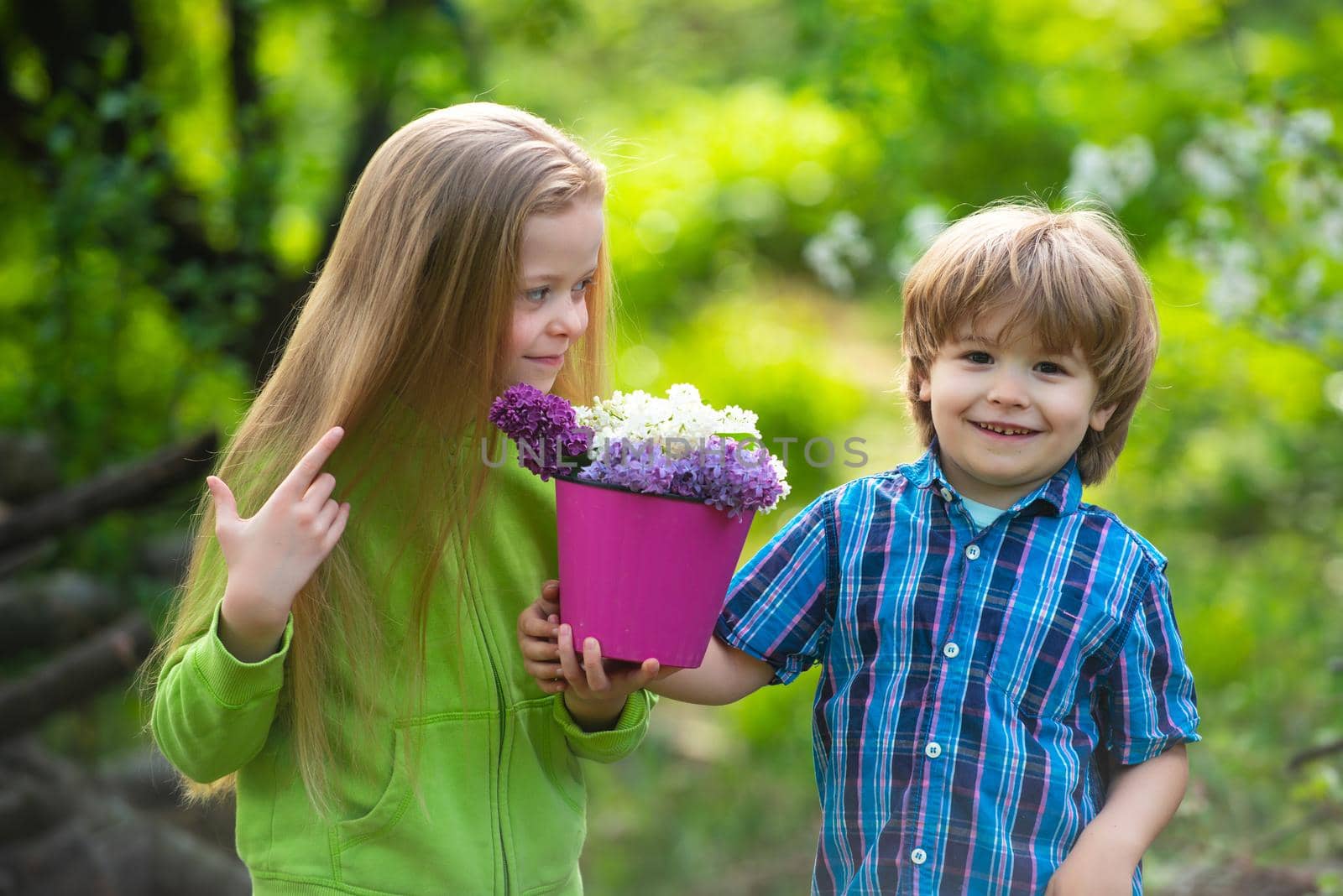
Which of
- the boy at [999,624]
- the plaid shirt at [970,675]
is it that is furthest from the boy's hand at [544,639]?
the plaid shirt at [970,675]

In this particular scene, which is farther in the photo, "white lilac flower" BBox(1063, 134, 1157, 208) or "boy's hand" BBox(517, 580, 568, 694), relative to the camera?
"white lilac flower" BBox(1063, 134, 1157, 208)

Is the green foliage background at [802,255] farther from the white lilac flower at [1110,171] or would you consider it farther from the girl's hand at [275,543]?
the girl's hand at [275,543]

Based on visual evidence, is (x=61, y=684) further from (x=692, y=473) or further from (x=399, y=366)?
(x=692, y=473)

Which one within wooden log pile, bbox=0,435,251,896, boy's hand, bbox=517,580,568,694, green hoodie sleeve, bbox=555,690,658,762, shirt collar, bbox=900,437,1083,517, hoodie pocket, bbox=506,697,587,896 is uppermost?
shirt collar, bbox=900,437,1083,517

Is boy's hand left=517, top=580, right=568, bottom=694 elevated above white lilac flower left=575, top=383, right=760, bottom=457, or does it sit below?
below

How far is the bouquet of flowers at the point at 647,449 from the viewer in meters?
1.47

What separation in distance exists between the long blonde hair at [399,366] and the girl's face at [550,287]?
15 millimetres

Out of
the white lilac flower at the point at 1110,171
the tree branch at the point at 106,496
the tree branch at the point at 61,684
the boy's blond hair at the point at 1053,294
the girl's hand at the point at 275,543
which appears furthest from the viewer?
the white lilac flower at the point at 1110,171

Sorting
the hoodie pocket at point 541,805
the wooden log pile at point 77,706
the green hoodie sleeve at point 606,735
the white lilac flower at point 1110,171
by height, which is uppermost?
the white lilac flower at point 1110,171

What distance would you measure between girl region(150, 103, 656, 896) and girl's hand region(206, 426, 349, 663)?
5cm

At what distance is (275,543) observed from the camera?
4.76ft

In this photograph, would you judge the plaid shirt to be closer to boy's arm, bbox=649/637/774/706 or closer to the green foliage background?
boy's arm, bbox=649/637/774/706

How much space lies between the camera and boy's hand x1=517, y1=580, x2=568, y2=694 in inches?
62.2

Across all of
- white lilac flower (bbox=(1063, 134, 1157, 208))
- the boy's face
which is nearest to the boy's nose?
the boy's face
